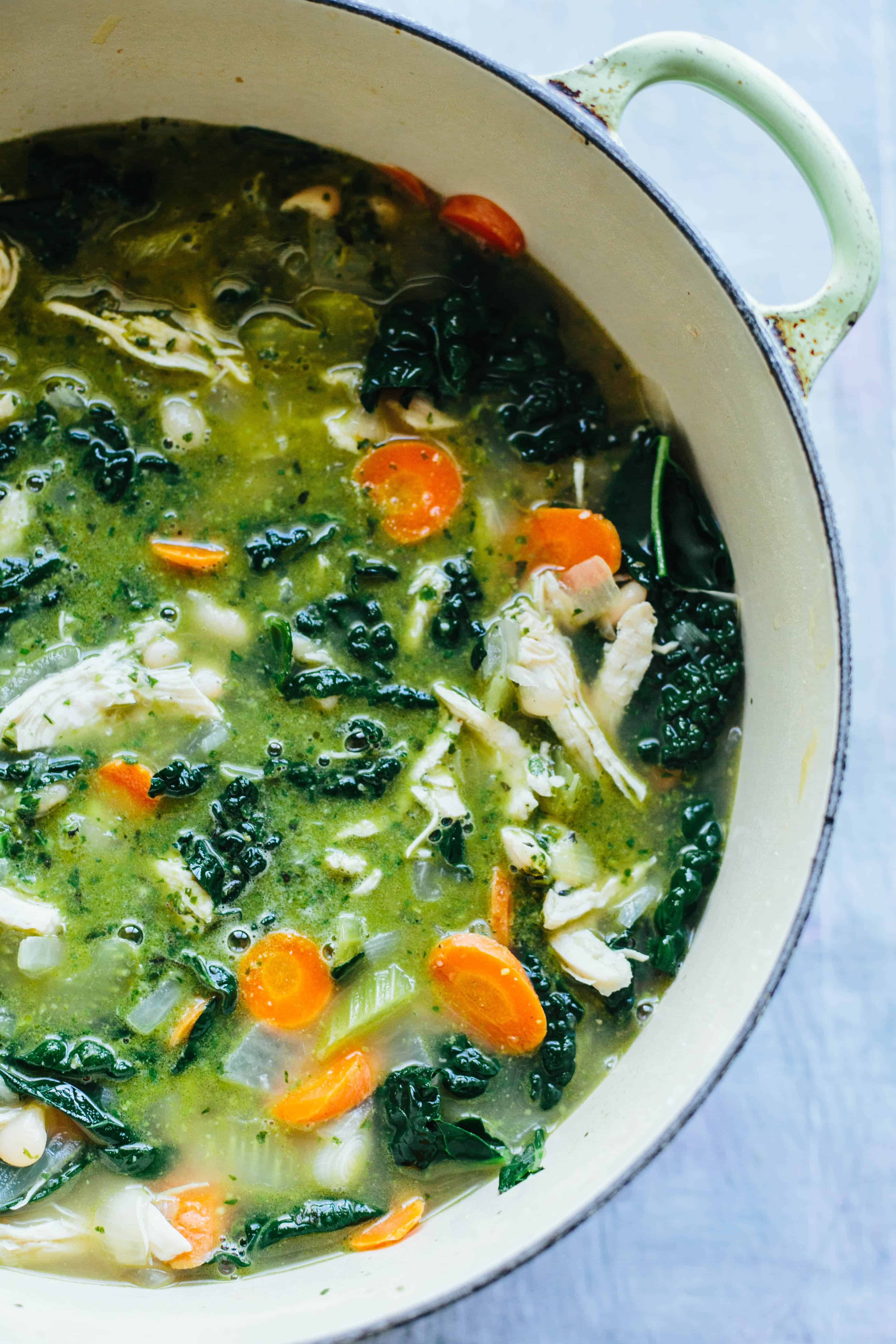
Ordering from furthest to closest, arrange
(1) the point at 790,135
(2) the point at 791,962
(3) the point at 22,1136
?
(2) the point at 791,962 → (3) the point at 22,1136 → (1) the point at 790,135

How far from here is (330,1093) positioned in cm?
230

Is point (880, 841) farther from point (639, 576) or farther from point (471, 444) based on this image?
point (471, 444)

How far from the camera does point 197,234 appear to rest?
7.86ft

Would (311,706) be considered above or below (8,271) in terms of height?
below

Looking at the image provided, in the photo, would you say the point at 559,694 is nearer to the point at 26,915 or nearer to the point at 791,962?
the point at 791,962

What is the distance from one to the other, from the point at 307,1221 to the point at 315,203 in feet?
7.06

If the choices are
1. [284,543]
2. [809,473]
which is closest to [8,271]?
[284,543]

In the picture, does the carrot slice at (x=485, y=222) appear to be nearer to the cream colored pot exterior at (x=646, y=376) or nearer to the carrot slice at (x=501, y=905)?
the cream colored pot exterior at (x=646, y=376)

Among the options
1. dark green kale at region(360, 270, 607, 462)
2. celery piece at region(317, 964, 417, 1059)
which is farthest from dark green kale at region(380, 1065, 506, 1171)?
dark green kale at region(360, 270, 607, 462)

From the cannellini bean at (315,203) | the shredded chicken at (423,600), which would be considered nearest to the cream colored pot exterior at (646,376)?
the cannellini bean at (315,203)

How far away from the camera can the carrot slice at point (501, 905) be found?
7.71 feet

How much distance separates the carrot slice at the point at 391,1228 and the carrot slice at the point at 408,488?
1.40 metres

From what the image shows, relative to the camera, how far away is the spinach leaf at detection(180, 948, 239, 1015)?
7.52ft

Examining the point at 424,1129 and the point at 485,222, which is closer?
the point at 424,1129
